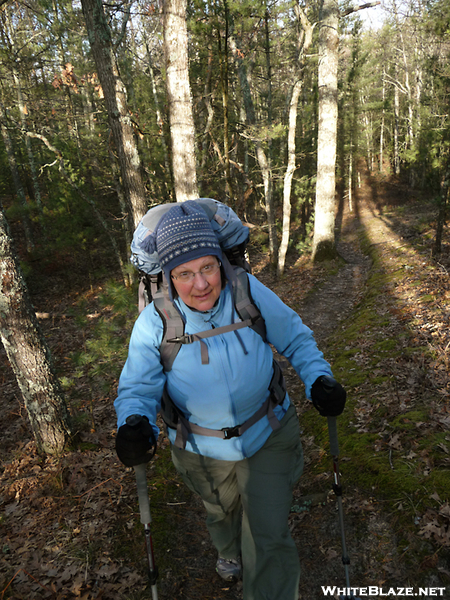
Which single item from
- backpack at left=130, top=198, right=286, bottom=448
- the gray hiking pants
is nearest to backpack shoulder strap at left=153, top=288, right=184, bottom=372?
backpack at left=130, top=198, right=286, bottom=448

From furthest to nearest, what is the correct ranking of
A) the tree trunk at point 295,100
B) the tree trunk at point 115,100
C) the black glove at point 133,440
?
the tree trunk at point 295,100, the tree trunk at point 115,100, the black glove at point 133,440

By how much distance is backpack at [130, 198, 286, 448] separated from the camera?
2256 millimetres

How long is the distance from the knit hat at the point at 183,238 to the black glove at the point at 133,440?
2.99 ft

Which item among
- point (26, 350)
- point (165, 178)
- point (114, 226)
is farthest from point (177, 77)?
point (114, 226)

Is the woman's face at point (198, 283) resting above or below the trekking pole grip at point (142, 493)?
above

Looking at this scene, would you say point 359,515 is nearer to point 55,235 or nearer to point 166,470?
point 166,470

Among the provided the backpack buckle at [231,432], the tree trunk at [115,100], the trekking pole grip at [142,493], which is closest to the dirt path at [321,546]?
the trekking pole grip at [142,493]

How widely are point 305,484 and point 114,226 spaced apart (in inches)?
625

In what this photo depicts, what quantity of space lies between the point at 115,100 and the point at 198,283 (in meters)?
8.03

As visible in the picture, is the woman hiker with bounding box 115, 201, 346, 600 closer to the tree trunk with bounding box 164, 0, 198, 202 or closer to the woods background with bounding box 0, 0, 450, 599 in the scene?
the woods background with bounding box 0, 0, 450, 599

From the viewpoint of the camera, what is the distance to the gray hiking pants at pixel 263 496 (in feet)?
7.61

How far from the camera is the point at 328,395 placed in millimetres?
2307

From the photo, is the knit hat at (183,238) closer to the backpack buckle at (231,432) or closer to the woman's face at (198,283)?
the woman's face at (198,283)

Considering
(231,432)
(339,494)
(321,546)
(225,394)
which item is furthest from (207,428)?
(321,546)
